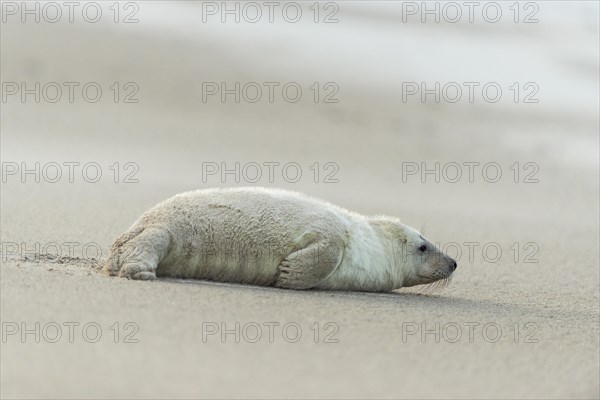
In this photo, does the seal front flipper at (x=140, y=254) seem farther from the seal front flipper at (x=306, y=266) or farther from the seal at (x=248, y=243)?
the seal front flipper at (x=306, y=266)

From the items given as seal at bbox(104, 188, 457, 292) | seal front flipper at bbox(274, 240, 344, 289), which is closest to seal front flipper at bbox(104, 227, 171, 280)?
seal at bbox(104, 188, 457, 292)

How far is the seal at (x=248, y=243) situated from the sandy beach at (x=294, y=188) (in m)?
0.16

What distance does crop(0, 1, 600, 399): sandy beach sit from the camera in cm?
509

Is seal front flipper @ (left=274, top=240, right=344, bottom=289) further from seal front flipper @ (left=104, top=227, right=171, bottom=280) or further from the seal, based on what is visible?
seal front flipper @ (left=104, top=227, right=171, bottom=280)

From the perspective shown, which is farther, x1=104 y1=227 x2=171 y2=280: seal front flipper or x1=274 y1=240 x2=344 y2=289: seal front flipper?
x1=274 y1=240 x2=344 y2=289: seal front flipper

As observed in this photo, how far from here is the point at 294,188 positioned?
39.0 feet

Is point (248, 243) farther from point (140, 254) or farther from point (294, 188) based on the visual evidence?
point (294, 188)

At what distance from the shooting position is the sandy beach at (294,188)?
5086 mm

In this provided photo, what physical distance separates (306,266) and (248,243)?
37 cm

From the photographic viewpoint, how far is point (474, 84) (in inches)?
592

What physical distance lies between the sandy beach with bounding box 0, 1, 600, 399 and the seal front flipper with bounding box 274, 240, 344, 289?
0.45ft

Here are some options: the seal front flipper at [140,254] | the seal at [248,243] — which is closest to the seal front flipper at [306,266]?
A: the seal at [248,243]

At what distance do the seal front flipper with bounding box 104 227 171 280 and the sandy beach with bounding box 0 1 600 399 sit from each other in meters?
0.14

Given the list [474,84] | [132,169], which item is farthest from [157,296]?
[474,84]
